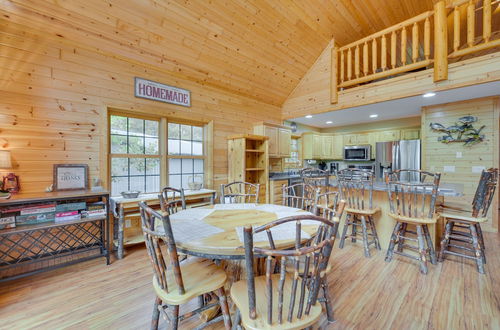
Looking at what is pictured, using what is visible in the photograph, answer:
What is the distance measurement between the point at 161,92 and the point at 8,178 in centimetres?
208

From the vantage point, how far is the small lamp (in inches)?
84.4

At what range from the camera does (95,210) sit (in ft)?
8.50

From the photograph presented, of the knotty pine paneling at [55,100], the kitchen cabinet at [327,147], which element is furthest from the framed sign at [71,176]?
the kitchen cabinet at [327,147]

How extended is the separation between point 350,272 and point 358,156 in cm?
459

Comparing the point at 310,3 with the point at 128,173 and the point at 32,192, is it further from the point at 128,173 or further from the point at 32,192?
the point at 32,192

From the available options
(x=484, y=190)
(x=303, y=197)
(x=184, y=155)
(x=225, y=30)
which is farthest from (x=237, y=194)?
(x=484, y=190)

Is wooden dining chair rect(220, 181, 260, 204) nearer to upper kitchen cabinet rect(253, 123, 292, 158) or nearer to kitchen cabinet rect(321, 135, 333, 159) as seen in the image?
upper kitchen cabinet rect(253, 123, 292, 158)

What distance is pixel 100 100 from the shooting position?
2900mm

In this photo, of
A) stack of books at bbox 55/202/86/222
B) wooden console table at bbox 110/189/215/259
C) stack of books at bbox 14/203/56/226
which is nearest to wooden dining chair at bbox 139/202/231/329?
wooden console table at bbox 110/189/215/259

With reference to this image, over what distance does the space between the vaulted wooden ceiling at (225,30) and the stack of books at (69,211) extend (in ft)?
6.47

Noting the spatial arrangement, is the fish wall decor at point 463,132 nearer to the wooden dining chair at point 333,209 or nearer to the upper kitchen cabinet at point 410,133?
the upper kitchen cabinet at point 410,133

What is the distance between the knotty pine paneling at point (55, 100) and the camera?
2.36 meters

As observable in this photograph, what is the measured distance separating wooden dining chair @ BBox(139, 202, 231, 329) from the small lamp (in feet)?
6.39

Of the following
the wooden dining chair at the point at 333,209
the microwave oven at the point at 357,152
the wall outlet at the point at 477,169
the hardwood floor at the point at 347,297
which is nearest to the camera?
the wooden dining chair at the point at 333,209
